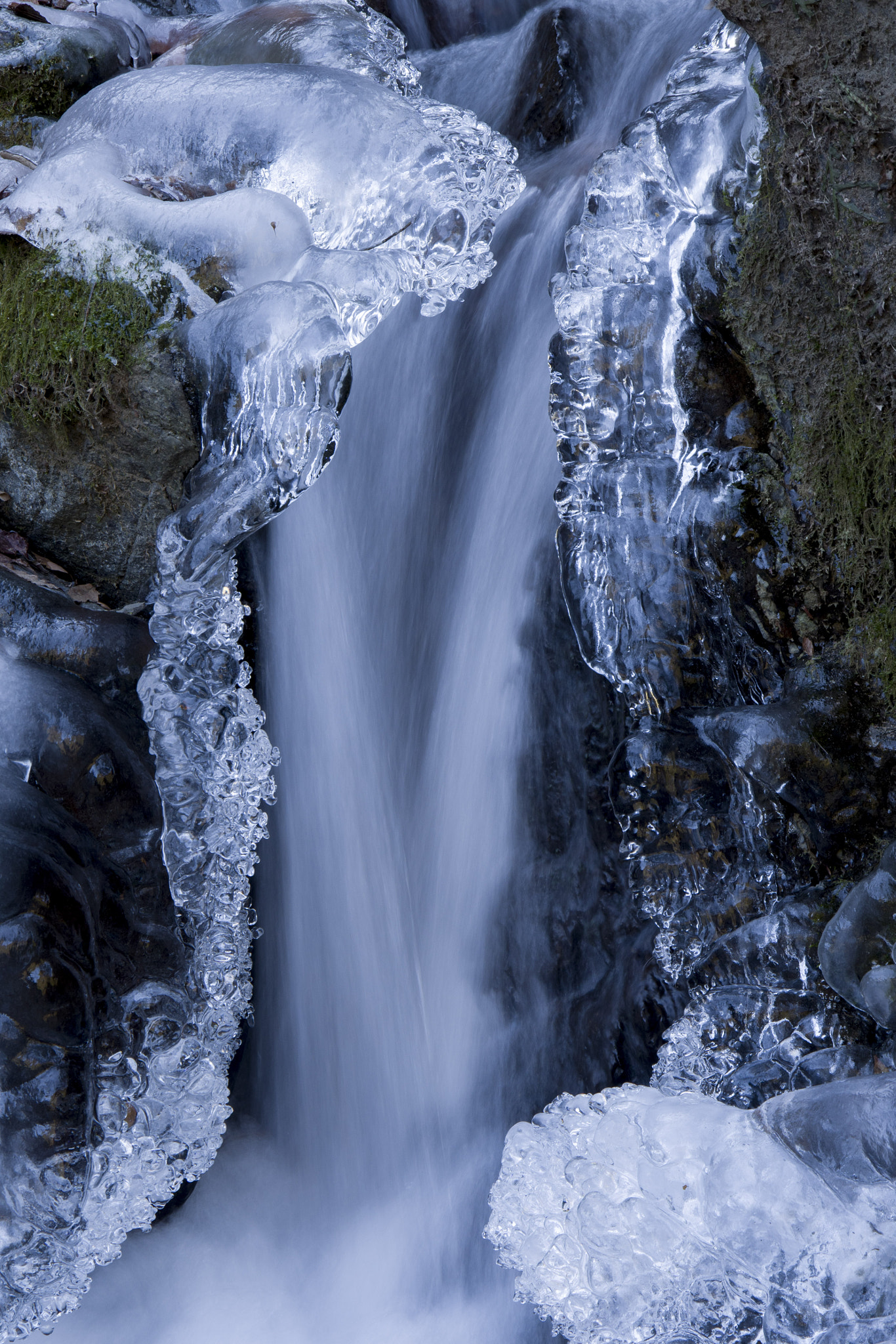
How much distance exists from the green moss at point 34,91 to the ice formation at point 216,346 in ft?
1.68

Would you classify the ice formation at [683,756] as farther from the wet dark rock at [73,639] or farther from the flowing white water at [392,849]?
the wet dark rock at [73,639]

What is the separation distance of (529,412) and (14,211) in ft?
4.86

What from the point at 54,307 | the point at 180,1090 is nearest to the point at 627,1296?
the point at 180,1090

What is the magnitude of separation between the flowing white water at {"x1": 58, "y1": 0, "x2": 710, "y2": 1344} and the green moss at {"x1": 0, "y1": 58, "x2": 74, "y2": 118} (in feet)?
4.85

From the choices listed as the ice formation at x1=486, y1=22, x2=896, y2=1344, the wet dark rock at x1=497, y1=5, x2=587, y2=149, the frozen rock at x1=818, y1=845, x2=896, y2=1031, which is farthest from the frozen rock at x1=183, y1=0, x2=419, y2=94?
the frozen rock at x1=818, y1=845, x2=896, y2=1031

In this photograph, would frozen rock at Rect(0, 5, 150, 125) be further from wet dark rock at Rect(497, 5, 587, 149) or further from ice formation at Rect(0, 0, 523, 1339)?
wet dark rock at Rect(497, 5, 587, 149)

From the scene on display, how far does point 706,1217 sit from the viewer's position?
184 centimetres

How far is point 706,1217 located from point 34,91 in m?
3.77

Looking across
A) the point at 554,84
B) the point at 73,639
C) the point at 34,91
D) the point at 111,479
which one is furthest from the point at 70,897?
the point at 554,84

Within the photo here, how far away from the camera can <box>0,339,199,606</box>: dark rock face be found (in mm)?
2566

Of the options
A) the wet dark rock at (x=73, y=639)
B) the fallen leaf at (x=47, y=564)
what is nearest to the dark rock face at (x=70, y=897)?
the wet dark rock at (x=73, y=639)

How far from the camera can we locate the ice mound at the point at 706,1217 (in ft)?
5.52

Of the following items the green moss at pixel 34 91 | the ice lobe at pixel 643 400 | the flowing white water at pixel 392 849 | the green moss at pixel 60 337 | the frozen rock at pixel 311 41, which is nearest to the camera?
the ice lobe at pixel 643 400

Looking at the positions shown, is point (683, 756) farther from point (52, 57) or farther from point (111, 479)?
point (52, 57)
